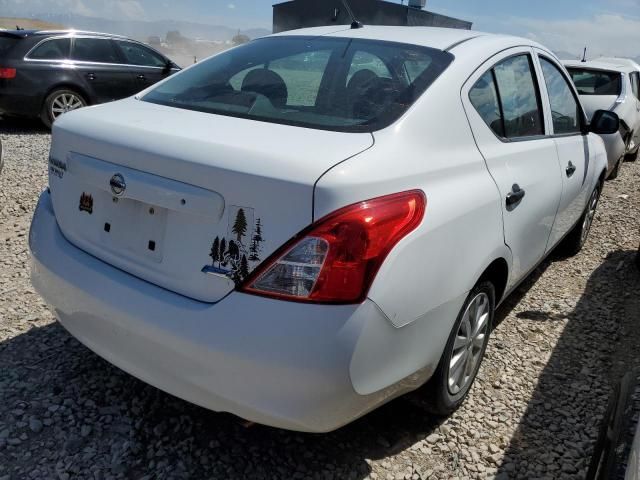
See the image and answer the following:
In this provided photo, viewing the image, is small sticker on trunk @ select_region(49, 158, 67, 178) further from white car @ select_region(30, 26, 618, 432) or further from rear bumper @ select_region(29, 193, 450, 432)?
rear bumper @ select_region(29, 193, 450, 432)

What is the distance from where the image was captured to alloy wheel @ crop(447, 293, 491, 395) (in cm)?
241

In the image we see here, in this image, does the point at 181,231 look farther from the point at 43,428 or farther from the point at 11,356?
the point at 11,356

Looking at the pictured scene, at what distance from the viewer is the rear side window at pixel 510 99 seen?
2.52 meters

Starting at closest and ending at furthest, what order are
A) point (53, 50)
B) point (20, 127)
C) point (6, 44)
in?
point (6, 44) < point (53, 50) < point (20, 127)

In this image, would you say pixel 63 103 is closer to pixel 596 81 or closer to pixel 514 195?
pixel 514 195

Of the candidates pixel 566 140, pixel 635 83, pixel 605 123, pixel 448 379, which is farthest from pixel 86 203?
pixel 635 83

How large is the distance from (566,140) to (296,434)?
7.94 feet

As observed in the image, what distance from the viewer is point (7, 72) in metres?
7.92

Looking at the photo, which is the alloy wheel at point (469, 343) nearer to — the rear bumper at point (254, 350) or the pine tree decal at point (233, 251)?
the rear bumper at point (254, 350)

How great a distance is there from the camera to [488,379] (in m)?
2.95

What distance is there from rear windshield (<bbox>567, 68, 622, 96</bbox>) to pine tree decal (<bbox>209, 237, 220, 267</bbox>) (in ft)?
25.7

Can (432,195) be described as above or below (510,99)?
below

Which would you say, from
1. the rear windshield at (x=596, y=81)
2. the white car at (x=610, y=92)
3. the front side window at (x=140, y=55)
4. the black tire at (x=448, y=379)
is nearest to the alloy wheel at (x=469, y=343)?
the black tire at (x=448, y=379)

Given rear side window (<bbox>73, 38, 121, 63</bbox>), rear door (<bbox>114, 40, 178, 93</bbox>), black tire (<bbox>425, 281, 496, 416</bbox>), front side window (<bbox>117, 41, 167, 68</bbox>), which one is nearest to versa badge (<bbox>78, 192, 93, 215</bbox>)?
black tire (<bbox>425, 281, 496, 416</bbox>)
